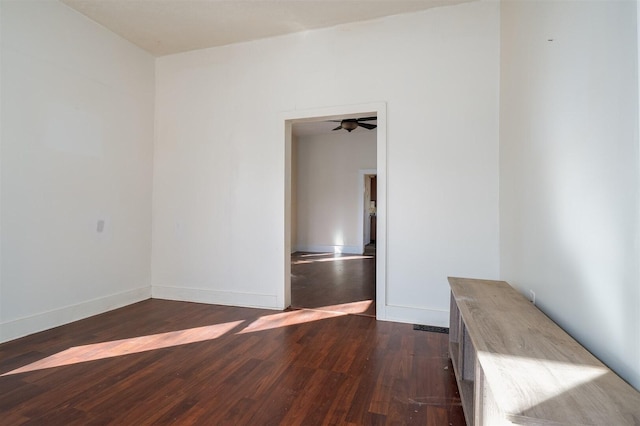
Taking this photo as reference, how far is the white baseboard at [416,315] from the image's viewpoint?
114 inches

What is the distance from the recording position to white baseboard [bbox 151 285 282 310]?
11.3ft

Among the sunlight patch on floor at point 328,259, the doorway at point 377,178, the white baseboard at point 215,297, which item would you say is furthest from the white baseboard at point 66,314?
the sunlight patch on floor at point 328,259

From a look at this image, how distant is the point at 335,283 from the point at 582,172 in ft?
11.9

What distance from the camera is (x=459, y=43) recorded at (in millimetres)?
2881

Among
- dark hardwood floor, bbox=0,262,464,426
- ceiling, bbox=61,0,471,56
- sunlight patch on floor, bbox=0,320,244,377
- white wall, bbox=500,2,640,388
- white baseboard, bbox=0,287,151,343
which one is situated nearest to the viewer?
white wall, bbox=500,2,640,388

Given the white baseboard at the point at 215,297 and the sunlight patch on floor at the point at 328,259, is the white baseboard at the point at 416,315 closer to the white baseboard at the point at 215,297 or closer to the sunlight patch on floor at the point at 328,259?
the white baseboard at the point at 215,297

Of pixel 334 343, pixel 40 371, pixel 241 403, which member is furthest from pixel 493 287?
pixel 40 371

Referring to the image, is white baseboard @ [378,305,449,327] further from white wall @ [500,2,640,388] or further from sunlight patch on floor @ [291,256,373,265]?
sunlight patch on floor @ [291,256,373,265]

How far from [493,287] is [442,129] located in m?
1.60

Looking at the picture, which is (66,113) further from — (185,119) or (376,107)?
(376,107)

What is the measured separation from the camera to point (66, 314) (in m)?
2.96

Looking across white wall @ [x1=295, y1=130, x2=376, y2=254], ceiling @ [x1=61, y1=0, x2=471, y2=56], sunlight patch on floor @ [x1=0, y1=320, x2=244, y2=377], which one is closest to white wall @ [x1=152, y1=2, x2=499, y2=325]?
ceiling @ [x1=61, y1=0, x2=471, y2=56]

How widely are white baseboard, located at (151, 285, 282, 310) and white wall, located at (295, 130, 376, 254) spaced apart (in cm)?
457

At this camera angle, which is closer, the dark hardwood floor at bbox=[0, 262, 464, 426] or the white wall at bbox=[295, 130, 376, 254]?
the dark hardwood floor at bbox=[0, 262, 464, 426]
